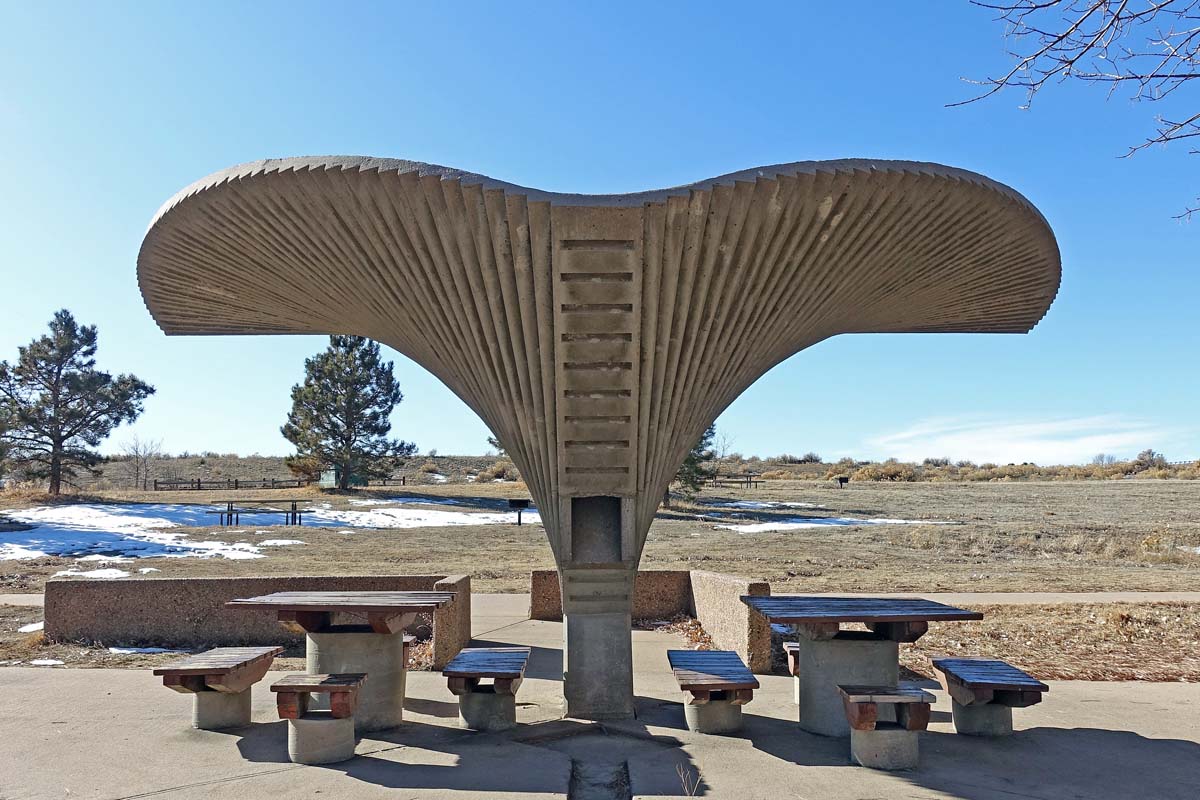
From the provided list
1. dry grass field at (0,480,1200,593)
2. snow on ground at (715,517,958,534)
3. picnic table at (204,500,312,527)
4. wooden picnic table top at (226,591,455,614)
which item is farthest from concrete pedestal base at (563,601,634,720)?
picnic table at (204,500,312,527)

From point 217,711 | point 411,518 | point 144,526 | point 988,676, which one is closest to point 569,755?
point 217,711

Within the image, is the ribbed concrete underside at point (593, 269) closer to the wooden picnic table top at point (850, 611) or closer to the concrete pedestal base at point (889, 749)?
the wooden picnic table top at point (850, 611)

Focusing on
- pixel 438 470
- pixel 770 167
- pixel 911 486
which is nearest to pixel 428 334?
pixel 770 167

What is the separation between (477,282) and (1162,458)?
69.6m

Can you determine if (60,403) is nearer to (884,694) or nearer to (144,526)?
(144,526)

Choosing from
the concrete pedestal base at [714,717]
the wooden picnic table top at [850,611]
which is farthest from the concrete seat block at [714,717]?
the wooden picnic table top at [850,611]

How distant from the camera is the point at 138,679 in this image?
24.0ft

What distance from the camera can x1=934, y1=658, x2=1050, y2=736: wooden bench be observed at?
556 cm

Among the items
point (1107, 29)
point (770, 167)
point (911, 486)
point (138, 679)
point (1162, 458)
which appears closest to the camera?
point (1107, 29)

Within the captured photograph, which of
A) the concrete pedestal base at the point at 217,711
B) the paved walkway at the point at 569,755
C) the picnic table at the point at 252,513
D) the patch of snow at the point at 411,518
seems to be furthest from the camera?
the patch of snow at the point at 411,518

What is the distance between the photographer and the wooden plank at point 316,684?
16.7 feet

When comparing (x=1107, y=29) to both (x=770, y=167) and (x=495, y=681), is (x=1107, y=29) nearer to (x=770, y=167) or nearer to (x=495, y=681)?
(x=770, y=167)

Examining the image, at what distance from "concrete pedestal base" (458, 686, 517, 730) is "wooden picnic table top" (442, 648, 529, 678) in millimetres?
173

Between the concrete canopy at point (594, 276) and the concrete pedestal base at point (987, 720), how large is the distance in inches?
95.8
